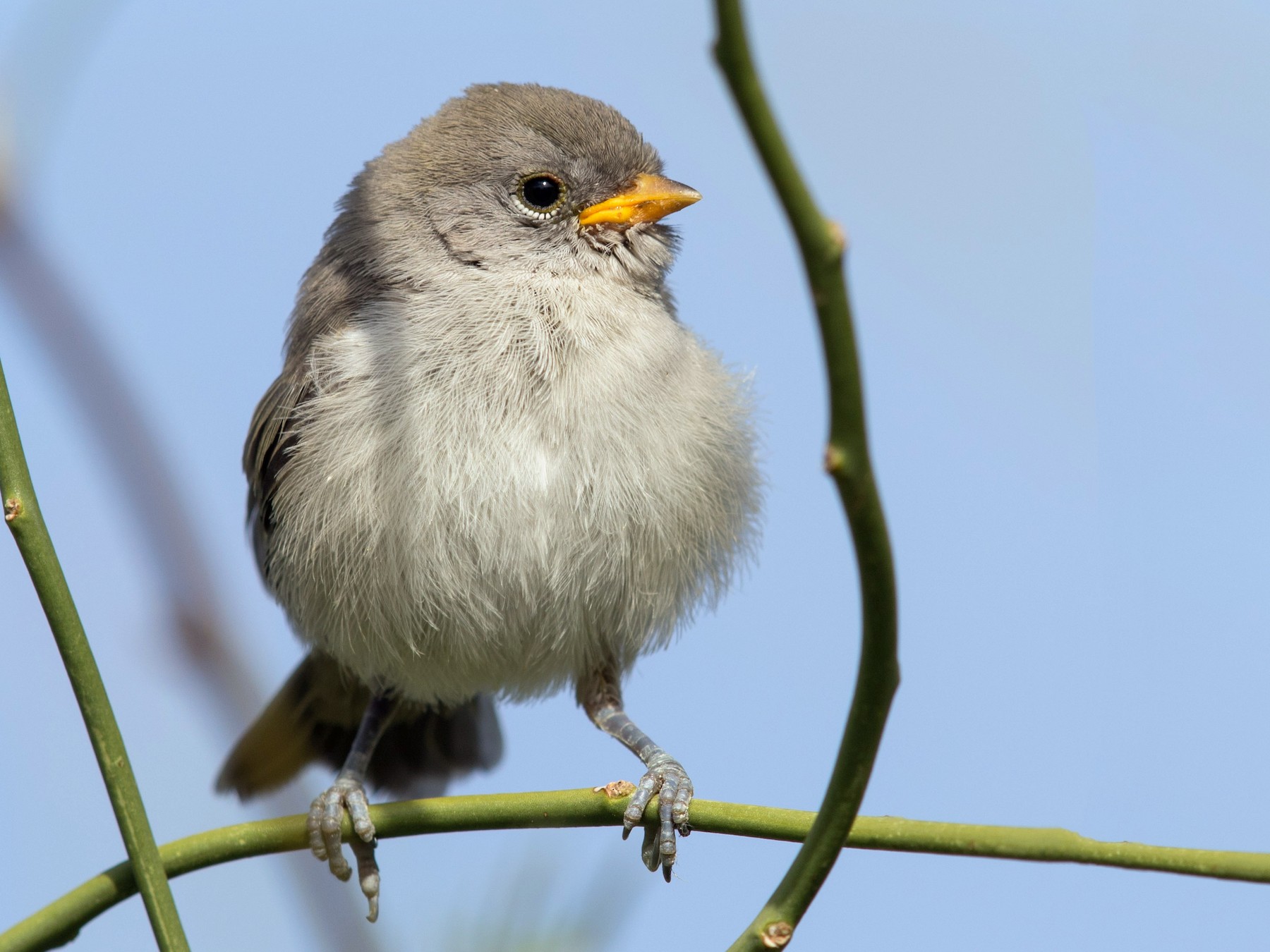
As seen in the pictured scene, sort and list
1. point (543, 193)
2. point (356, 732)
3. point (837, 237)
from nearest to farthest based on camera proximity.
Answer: point (837, 237), point (543, 193), point (356, 732)

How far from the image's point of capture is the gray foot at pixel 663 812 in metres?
3.43

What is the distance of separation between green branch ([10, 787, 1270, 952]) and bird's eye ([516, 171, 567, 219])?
214cm

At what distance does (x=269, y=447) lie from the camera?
4352 mm

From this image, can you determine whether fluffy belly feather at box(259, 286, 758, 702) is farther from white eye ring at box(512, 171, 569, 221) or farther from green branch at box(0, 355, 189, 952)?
green branch at box(0, 355, 189, 952)

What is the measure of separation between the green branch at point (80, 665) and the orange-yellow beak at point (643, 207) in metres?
2.56

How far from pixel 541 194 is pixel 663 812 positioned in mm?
2025

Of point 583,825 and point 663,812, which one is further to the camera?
point 663,812

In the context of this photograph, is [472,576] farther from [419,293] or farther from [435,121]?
[435,121]

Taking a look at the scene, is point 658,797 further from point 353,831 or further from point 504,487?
point 353,831

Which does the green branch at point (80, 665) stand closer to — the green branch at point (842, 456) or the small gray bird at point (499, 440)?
the green branch at point (842, 456)

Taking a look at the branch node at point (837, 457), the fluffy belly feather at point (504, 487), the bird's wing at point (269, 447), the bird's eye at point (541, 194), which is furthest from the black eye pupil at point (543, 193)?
the branch node at point (837, 457)

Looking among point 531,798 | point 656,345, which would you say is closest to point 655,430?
point 656,345

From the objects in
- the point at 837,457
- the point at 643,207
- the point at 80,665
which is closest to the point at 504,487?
the point at 643,207

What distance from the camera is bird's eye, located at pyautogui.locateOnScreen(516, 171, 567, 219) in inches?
167
